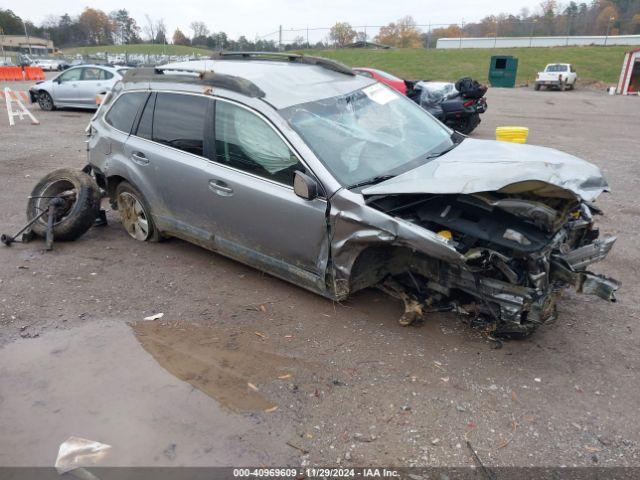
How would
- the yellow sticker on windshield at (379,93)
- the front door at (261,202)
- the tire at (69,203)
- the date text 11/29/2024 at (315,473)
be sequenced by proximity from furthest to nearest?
1. the tire at (69,203)
2. the yellow sticker on windshield at (379,93)
3. the front door at (261,202)
4. the date text 11/29/2024 at (315,473)

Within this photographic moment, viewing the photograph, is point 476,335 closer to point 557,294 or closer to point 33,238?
point 557,294

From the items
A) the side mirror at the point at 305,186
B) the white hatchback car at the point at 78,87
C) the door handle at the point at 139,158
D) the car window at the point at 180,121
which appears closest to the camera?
the side mirror at the point at 305,186

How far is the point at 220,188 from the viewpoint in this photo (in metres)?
4.26

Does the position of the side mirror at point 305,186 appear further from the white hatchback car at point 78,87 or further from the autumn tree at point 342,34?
the autumn tree at point 342,34

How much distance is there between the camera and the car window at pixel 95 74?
622 inches

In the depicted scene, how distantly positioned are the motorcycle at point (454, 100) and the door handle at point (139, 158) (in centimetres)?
817

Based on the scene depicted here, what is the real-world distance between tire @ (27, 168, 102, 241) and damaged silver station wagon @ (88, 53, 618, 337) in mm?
453

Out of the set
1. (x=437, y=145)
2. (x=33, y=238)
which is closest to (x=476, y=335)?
(x=437, y=145)

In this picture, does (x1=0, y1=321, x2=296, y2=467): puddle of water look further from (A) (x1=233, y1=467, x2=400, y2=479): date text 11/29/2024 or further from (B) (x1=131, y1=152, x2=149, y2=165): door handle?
(B) (x1=131, y1=152, x2=149, y2=165): door handle

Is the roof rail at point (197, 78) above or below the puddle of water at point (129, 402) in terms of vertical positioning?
above

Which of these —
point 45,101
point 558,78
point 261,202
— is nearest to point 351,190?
point 261,202

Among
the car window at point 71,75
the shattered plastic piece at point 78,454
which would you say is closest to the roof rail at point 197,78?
the shattered plastic piece at point 78,454

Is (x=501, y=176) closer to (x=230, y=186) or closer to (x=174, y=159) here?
(x=230, y=186)

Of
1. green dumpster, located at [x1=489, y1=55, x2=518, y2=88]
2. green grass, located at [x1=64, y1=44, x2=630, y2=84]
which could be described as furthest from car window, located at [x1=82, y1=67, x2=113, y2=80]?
green grass, located at [x1=64, y1=44, x2=630, y2=84]
